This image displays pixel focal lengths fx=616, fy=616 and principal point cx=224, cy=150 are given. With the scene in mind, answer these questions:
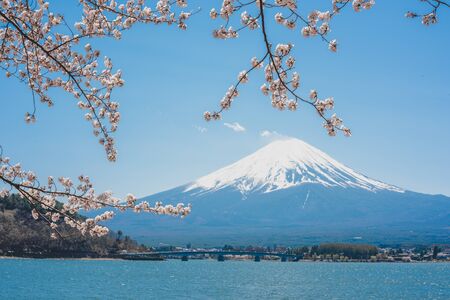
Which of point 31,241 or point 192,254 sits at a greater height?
point 31,241

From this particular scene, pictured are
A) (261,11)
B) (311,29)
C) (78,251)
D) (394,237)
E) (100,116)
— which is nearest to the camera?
(261,11)

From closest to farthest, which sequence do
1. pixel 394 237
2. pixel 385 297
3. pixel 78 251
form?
pixel 385 297, pixel 78 251, pixel 394 237

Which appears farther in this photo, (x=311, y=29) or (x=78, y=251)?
(x=78, y=251)

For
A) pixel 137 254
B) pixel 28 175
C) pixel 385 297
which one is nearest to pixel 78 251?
pixel 137 254

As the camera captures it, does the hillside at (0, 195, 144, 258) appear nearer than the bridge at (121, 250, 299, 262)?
Yes

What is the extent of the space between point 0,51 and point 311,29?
9.55ft

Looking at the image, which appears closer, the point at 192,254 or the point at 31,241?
the point at 31,241

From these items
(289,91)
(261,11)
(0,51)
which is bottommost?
(289,91)

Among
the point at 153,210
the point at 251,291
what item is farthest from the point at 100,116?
the point at 251,291

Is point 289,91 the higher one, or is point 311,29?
point 311,29

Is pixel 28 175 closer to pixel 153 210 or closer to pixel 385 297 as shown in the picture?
pixel 153 210

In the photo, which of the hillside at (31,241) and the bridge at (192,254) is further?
the bridge at (192,254)

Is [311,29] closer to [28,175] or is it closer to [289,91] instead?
[289,91]

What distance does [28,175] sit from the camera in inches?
223
